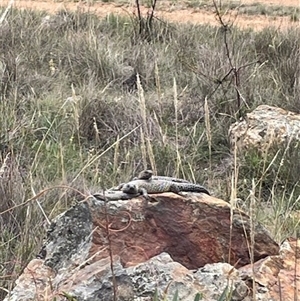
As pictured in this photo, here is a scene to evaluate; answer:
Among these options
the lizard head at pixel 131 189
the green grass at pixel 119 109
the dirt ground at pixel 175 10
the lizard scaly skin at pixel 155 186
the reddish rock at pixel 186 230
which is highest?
the lizard head at pixel 131 189

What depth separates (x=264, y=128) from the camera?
16.0ft

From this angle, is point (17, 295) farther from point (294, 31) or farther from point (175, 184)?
point (294, 31)

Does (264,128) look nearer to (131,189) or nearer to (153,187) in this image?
(153,187)

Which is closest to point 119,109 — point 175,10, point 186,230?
point 186,230

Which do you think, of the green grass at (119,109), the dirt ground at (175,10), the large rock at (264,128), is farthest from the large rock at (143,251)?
the dirt ground at (175,10)

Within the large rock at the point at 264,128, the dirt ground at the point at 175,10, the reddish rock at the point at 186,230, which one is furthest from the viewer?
the dirt ground at the point at 175,10

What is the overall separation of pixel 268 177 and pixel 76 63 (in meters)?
2.66

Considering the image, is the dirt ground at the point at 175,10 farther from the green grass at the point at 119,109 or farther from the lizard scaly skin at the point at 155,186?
the lizard scaly skin at the point at 155,186

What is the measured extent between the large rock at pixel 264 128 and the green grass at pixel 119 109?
9 centimetres

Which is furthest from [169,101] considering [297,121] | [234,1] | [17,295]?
[234,1]

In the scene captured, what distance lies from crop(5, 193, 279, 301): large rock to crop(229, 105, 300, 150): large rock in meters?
2.13

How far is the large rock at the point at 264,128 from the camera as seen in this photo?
4777 mm

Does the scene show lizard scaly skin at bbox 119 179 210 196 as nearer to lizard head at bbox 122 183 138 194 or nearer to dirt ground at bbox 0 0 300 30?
lizard head at bbox 122 183 138 194

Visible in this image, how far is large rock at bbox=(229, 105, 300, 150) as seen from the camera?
4.78m
